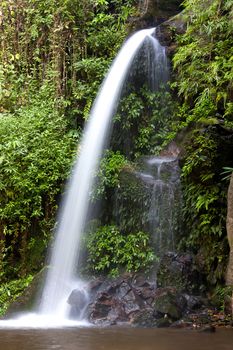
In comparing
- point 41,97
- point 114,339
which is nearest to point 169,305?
point 114,339

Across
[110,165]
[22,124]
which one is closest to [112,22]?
[22,124]

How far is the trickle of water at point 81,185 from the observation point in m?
8.28

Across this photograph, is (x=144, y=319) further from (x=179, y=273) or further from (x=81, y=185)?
(x=81, y=185)

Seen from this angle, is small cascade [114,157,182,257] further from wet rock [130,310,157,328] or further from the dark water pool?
the dark water pool

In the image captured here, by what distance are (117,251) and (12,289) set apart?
235 centimetres

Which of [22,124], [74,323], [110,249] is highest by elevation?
[22,124]

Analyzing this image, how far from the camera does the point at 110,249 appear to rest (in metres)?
8.80

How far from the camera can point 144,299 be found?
7422mm

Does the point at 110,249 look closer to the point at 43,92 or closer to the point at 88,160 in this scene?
the point at 88,160

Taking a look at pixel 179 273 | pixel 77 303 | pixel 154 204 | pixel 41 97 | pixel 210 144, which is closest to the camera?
pixel 179 273

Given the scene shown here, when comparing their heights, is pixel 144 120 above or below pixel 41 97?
below

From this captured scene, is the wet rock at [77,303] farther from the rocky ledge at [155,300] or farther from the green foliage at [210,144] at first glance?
the green foliage at [210,144]

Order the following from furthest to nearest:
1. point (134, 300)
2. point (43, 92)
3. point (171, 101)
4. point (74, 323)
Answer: point (43, 92)
point (171, 101)
point (134, 300)
point (74, 323)

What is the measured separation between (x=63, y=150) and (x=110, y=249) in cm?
286
